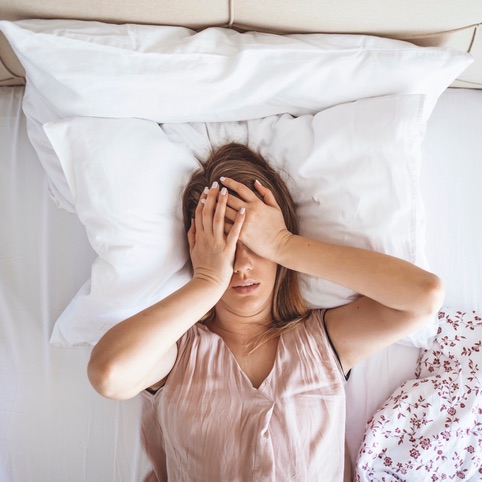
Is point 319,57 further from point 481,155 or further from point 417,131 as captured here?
point 481,155

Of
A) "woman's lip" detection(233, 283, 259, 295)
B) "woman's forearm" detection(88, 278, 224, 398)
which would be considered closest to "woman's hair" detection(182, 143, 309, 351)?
"woman's lip" detection(233, 283, 259, 295)

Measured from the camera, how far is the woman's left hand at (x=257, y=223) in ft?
3.73

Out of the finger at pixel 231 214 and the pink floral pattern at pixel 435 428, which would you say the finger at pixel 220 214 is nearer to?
the finger at pixel 231 214

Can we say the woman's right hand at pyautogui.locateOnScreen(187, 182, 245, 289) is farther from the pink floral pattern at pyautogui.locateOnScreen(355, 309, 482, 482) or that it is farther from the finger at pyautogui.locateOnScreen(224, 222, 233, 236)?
the pink floral pattern at pyautogui.locateOnScreen(355, 309, 482, 482)

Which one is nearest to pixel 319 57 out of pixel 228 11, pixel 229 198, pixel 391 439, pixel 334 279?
pixel 228 11

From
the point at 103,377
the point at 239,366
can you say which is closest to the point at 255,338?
the point at 239,366

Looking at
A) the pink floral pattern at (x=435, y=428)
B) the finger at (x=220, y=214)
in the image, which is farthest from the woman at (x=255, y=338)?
the pink floral pattern at (x=435, y=428)

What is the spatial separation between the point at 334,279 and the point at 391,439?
0.45 meters

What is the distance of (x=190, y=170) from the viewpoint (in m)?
A: 1.25

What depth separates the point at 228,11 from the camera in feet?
3.87

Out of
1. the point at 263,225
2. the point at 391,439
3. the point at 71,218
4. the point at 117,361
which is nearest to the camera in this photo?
the point at 117,361

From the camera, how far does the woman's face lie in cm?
115

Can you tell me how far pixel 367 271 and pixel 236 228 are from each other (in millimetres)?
301

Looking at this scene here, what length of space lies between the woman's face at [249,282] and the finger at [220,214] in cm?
6
